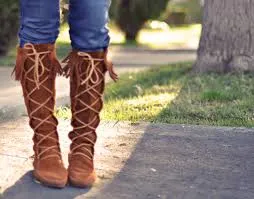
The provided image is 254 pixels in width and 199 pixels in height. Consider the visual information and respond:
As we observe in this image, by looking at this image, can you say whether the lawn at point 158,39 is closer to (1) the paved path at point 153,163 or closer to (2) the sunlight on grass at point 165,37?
(2) the sunlight on grass at point 165,37

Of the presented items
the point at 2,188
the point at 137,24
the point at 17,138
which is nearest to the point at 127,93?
the point at 17,138

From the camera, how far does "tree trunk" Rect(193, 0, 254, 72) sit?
21.2ft

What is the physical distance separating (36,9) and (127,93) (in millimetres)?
3014

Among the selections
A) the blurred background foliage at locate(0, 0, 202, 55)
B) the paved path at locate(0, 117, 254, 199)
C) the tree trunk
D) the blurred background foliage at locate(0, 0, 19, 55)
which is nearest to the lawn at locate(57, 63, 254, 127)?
the tree trunk

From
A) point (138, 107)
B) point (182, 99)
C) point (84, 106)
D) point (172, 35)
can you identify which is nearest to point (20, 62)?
point (84, 106)

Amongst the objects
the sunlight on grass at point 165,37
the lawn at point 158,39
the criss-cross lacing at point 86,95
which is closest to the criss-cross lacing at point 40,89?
the criss-cross lacing at point 86,95

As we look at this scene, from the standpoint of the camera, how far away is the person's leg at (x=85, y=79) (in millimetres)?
3031

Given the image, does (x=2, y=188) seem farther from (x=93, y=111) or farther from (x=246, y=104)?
(x=246, y=104)

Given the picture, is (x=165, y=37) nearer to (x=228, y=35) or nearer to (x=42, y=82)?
(x=228, y=35)

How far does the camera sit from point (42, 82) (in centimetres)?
307

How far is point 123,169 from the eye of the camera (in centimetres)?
339

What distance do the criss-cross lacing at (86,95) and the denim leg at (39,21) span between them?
17 cm

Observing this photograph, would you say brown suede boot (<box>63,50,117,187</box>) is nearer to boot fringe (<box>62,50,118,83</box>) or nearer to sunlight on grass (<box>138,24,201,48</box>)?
boot fringe (<box>62,50,118,83</box>)

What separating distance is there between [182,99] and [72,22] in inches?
93.9
